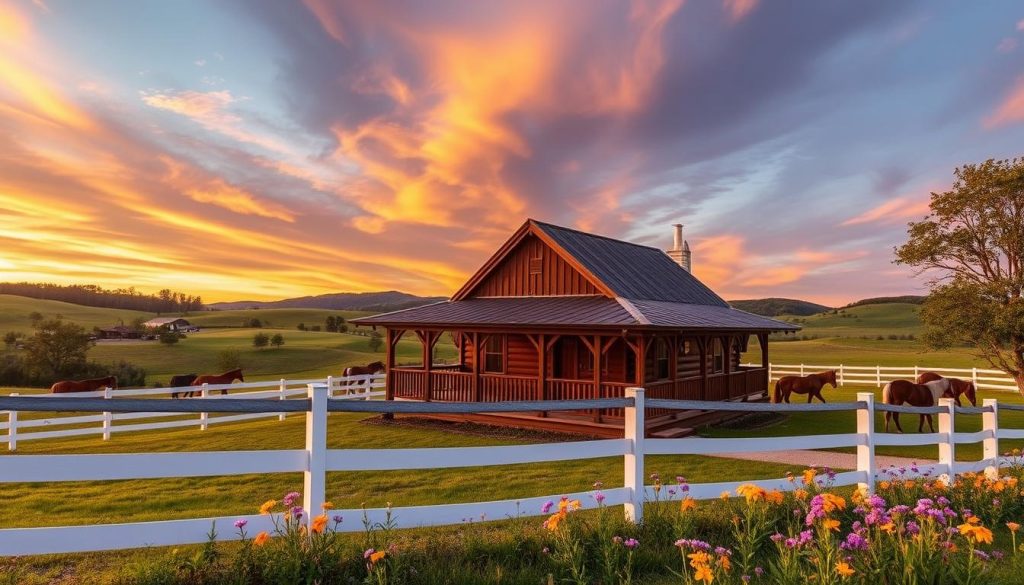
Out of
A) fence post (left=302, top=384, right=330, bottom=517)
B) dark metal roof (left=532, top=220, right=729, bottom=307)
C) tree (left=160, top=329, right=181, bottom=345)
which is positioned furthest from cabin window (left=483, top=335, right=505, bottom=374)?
tree (left=160, top=329, right=181, bottom=345)

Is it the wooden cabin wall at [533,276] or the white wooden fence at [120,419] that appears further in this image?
the wooden cabin wall at [533,276]

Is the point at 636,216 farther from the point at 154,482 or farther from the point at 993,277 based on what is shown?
the point at 154,482

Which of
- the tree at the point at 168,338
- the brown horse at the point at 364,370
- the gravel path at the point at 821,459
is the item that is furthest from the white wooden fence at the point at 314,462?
the tree at the point at 168,338

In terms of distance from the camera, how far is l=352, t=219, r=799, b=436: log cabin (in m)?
16.3

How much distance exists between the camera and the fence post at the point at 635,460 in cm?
539

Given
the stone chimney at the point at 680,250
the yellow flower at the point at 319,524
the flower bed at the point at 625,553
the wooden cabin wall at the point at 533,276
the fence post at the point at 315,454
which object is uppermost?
the stone chimney at the point at 680,250

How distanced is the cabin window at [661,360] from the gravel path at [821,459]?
17.7 feet

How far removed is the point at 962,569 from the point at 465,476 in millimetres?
8403

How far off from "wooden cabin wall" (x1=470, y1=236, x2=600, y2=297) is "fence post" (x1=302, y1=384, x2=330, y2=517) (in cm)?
1579

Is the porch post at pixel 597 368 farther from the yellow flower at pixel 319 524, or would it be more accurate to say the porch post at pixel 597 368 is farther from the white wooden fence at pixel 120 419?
the yellow flower at pixel 319 524

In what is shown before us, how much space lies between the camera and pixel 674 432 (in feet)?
52.5

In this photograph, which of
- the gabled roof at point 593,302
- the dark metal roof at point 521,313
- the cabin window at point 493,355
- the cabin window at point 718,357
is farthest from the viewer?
the cabin window at point 718,357

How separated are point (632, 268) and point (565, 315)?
7.36m

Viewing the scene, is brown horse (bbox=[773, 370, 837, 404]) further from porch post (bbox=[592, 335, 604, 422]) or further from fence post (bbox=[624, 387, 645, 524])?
fence post (bbox=[624, 387, 645, 524])
